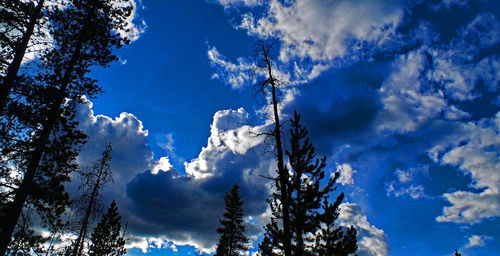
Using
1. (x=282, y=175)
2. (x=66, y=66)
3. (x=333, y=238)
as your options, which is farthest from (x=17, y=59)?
(x=333, y=238)

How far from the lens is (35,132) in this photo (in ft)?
26.1

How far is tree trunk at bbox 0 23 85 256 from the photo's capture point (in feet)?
22.4

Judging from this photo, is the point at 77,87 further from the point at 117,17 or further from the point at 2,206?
the point at 2,206

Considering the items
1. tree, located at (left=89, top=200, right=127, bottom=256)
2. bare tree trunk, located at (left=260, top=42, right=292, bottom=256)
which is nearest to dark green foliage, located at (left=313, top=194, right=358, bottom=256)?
bare tree trunk, located at (left=260, top=42, right=292, bottom=256)

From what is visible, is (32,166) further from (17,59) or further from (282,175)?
(282,175)

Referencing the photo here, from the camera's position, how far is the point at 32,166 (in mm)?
7496

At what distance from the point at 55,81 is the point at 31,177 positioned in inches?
137

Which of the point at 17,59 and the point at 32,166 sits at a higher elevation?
the point at 17,59

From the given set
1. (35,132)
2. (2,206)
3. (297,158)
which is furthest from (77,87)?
(297,158)

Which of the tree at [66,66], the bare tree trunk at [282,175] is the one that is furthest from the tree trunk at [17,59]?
the bare tree trunk at [282,175]

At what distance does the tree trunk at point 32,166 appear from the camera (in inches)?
269

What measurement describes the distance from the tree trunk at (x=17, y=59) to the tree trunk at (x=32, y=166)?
4.15 ft

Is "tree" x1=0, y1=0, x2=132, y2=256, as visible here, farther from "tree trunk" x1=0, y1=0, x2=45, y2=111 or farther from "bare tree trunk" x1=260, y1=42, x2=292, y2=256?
"bare tree trunk" x1=260, y1=42, x2=292, y2=256

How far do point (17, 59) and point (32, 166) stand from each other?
3.44 metres
